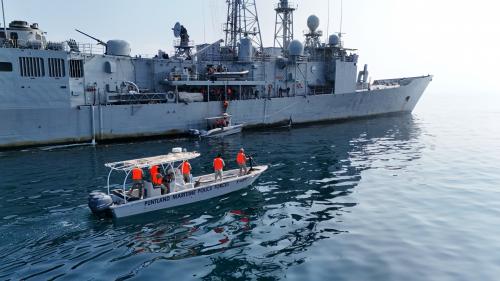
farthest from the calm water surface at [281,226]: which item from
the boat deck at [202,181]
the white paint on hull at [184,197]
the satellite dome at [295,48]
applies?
the satellite dome at [295,48]

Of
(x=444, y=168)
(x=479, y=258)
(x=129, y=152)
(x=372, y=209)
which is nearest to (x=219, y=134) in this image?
(x=129, y=152)

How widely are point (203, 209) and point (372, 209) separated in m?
7.62

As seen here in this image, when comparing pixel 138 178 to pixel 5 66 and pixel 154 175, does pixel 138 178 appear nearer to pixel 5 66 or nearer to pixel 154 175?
pixel 154 175

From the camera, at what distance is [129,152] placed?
3036 cm

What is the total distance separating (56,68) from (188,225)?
2367 cm

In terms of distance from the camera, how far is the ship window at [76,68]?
33500 mm

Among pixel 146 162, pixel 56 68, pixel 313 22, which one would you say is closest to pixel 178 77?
pixel 56 68

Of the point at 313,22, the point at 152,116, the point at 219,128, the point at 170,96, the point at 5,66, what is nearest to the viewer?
the point at 5,66

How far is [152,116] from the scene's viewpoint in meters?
36.1

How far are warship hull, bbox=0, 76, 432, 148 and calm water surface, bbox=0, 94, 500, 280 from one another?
10.4ft

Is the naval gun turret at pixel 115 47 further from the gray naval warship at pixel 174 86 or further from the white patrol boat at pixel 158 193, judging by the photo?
the white patrol boat at pixel 158 193

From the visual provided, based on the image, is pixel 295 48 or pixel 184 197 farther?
pixel 295 48

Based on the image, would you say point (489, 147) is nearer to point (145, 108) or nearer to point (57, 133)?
point (145, 108)

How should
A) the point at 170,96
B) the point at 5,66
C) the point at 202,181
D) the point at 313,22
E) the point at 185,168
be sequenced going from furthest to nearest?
the point at 313,22 → the point at 170,96 → the point at 5,66 → the point at 202,181 → the point at 185,168
